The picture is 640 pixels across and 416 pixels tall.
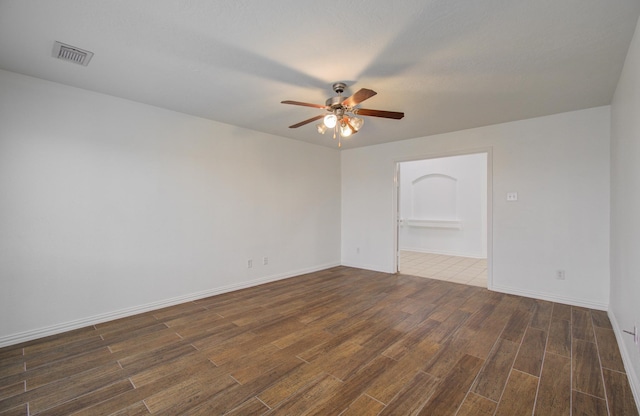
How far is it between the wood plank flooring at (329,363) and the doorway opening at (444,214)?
283cm

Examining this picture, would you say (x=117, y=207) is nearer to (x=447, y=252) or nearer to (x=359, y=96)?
(x=359, y=96)

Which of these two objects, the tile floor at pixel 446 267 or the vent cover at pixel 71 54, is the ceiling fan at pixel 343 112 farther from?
the tile floor at pixel 446 267

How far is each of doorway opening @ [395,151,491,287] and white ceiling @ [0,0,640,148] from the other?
3496 millimetres

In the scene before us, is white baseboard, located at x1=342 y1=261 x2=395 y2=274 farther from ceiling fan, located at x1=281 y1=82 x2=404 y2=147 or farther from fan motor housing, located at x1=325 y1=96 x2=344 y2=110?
fan motor housing, located at x1=325 y1=96 x2=344 y2=110

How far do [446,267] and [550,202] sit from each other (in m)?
2.43

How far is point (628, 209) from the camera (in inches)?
86.9

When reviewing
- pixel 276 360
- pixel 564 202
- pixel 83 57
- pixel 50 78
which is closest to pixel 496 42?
pixel 564 202

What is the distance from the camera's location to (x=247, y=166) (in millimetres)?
4363

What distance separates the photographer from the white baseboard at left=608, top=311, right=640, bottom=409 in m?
1.79

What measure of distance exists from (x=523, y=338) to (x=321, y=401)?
7.00 feet

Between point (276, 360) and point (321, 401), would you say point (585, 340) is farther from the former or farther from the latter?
point (276, 360)

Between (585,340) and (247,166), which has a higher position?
(247,166)

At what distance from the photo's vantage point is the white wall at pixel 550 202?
134 inches

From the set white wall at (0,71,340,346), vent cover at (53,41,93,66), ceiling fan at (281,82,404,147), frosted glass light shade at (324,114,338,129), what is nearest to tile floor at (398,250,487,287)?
white wall at (0,71,340,346)
